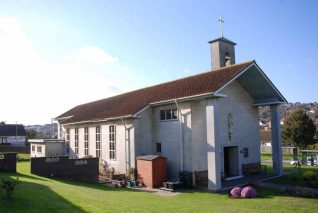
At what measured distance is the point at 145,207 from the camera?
540 inches

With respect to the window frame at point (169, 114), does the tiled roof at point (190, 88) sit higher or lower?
higher

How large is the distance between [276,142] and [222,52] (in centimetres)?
852

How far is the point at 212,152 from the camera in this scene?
63.9 feet

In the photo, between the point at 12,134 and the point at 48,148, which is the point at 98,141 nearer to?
the point at 48,148

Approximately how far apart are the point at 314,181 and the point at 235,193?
642 cm

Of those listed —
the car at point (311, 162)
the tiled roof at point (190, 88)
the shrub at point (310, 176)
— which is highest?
the tiled roof at point (190, 88)

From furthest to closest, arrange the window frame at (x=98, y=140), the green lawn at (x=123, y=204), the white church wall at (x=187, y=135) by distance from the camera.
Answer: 1. the window frame at (x=98, y=140)
2. the white church wall at (x=187, y=135)
3. the green lawn at (x=123, y=204)

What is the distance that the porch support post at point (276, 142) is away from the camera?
24469mm

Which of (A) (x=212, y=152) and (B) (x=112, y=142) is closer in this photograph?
(A) (x=212, y=152)

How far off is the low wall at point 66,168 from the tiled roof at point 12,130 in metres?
64.8

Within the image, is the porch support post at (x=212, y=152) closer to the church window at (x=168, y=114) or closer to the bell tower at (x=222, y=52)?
the church window at (x=168, y=114)

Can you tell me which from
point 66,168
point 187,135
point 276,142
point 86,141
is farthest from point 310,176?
point 86,141

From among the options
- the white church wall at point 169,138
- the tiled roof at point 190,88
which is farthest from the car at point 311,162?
the white church wall at point 169,138

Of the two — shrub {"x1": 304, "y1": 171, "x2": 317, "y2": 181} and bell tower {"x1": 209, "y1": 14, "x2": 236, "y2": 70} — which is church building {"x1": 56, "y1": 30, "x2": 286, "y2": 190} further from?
shrub {"x1": 304, "y1": 171, "x2": 317, "y2": 181}
